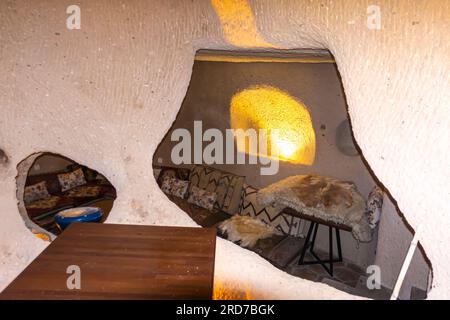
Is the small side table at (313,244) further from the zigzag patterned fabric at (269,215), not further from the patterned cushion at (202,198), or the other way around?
the patterned cushion at (202,198)

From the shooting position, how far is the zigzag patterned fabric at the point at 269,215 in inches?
190

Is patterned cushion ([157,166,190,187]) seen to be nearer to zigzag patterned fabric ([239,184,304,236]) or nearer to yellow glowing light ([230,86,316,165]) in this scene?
yellow glowing light ([230,86,316,165])

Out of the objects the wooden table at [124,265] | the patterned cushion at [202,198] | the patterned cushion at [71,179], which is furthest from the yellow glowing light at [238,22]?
the patterned cushion at [71,179]

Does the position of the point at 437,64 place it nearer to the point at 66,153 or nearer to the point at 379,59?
the point at 379,59

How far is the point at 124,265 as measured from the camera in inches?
38.2

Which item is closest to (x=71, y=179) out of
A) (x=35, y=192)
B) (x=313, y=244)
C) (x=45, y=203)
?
(x=35, y=192)

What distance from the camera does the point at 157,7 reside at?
148 cm

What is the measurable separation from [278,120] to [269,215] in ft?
5.37

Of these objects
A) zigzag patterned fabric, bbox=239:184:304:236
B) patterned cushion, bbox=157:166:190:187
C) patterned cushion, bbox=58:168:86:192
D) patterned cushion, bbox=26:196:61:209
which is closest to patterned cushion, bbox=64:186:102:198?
patterned cushion, bbox=58:168:86:192

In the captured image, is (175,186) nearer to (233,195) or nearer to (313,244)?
(233,195)

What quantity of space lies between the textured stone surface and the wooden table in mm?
521

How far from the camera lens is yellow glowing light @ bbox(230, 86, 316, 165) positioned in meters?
4.91
